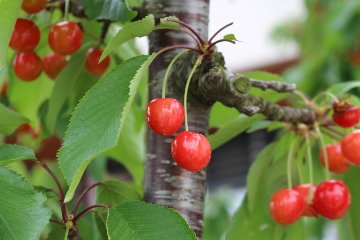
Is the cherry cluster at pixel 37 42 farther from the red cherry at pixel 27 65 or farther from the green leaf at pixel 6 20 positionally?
the green leaf at pixel 6 20

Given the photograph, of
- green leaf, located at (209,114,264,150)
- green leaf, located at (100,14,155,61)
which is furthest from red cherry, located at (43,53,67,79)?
green leaf, located at (100,14,155,61)

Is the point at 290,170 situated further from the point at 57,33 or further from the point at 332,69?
the point at 332,69

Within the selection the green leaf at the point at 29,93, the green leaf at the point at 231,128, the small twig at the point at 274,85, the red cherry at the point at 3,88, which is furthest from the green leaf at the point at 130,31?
the red cherry at the point at 3,88

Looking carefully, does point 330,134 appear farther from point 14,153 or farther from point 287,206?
point 14,153

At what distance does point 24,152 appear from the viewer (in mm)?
1030

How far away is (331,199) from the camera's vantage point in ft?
4.23

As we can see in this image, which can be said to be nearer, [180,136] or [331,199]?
[180,136]

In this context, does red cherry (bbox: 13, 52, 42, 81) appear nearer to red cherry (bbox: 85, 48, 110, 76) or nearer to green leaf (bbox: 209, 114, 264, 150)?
red cherry (bbox: 85, 48, 110, 76)

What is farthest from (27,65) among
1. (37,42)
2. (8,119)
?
(8,119)

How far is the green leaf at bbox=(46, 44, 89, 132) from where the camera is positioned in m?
1.39

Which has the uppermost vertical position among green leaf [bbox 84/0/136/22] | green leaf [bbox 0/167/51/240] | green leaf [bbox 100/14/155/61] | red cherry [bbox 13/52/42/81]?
green leaf [bbox 84/0/136/22]

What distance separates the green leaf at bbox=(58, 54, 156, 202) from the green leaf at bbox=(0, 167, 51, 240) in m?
0.04

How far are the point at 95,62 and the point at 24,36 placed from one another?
0.15 metres

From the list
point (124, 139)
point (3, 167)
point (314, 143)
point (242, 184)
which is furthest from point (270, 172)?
point (242, 184)
